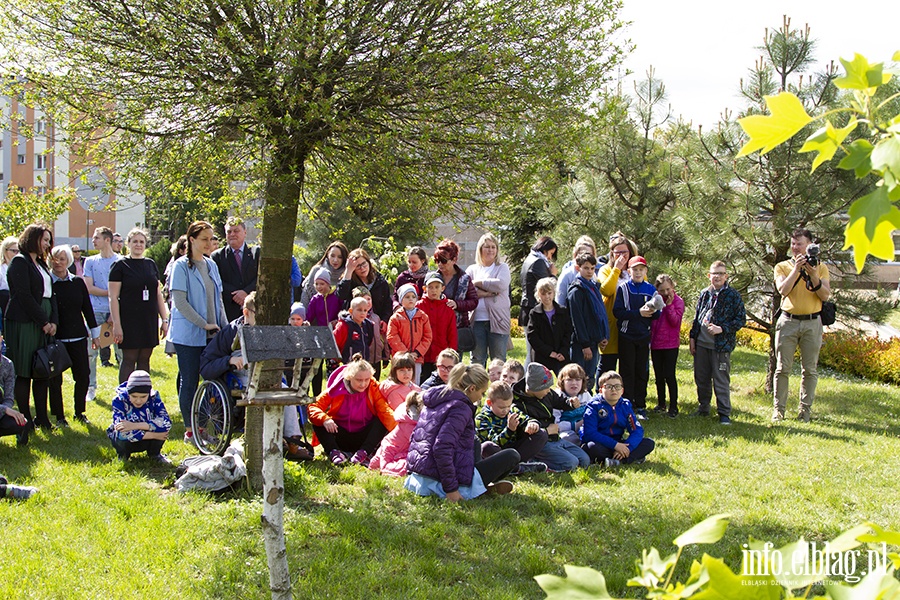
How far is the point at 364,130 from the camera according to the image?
17.2ft

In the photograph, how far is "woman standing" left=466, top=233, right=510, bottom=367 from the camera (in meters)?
9.31

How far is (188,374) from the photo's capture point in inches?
287

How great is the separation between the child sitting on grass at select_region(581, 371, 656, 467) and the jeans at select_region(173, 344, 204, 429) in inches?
142

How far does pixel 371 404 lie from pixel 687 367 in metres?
8.36

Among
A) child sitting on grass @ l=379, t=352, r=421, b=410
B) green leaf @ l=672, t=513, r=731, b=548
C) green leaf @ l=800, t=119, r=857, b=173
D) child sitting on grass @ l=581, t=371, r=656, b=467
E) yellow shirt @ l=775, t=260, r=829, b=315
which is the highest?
green leaf @ l=800, t=119, r=857, b=173

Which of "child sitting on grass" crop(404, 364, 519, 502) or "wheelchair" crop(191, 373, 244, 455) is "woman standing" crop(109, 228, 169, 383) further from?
"child sitting on grass" crop(404, 364, 519, 502)

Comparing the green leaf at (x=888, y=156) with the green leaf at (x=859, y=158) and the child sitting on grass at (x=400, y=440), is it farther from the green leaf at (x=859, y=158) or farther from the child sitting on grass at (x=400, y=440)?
the child sitting on grass at (x=400, y=440)

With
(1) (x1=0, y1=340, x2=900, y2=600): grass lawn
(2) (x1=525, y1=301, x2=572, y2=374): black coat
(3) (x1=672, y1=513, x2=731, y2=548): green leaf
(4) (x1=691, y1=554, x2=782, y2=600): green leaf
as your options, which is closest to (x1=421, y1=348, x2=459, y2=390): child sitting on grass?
(1) (x1=0, y1=340, x2=900, y2=600): grass lawn

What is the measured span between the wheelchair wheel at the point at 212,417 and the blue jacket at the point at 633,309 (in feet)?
15.5

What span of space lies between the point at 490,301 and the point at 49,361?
463 cm

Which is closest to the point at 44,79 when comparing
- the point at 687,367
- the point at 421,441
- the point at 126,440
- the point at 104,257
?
the point at 126,440

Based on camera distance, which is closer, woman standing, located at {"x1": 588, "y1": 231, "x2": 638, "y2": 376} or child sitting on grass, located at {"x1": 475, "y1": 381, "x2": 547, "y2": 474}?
child sitting on grass, located at {"x1": 475, "y1": 381, "x2": 547, "y2": 474}

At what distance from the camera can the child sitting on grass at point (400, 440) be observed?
6703 millimetres

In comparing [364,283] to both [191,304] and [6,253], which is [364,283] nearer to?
[191,304]
